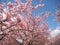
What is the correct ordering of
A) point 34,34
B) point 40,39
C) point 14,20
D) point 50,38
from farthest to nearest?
point 50,38 → point 40,39 → point 34,34 → point 14,20

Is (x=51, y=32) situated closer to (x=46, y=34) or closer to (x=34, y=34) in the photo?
(x=46, y=34)

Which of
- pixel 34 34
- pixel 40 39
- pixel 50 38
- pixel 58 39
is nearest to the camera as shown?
pixel 34 34

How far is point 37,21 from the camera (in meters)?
5.41

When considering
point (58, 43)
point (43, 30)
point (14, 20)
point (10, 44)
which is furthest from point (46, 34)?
point (14, 20)

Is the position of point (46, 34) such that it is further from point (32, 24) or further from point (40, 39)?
point (32, 24)

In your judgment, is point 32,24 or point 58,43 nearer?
point 32,24

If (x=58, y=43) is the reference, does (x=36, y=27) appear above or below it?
above

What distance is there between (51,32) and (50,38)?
10.4 inches

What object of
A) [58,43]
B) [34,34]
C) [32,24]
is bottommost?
[58,43]

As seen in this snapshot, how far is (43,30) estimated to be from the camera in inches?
235

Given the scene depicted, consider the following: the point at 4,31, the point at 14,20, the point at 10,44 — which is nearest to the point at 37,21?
the point at 10,44

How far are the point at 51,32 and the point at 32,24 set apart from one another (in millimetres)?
1660

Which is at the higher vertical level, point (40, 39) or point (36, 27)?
point (36, 27)

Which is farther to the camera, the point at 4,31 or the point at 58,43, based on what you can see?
the point at 58,43
